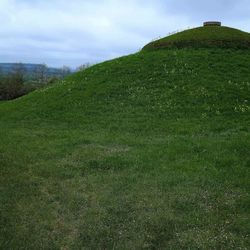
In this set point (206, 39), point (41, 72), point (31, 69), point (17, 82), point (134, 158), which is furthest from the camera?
point (41, 72)

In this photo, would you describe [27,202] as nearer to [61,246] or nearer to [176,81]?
[61,246]

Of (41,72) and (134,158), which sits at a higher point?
(134,158)

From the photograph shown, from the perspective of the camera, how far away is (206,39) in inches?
1093

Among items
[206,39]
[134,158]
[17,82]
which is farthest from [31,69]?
[134,158]

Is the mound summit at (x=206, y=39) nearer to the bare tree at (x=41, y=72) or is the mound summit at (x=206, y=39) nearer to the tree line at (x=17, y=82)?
the tree line at (x=17, y=82)

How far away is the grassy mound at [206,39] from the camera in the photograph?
27.4 meters

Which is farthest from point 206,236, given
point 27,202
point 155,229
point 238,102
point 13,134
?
point 238,102

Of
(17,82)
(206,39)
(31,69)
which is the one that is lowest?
(17,82)

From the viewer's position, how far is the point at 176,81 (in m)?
23.0

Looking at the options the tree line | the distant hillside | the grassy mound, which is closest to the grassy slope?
the grassy mound

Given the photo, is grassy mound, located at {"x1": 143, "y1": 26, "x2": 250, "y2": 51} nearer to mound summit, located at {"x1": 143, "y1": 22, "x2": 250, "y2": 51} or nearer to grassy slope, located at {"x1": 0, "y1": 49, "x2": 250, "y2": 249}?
mound summit, located at {"x1": 143, "y1": 22, "x2": 250, "y2": 51}

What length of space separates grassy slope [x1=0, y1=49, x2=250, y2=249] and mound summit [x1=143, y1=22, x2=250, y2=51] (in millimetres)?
1515

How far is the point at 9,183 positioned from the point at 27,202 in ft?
4.43

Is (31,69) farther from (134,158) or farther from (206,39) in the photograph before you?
(134,158)
